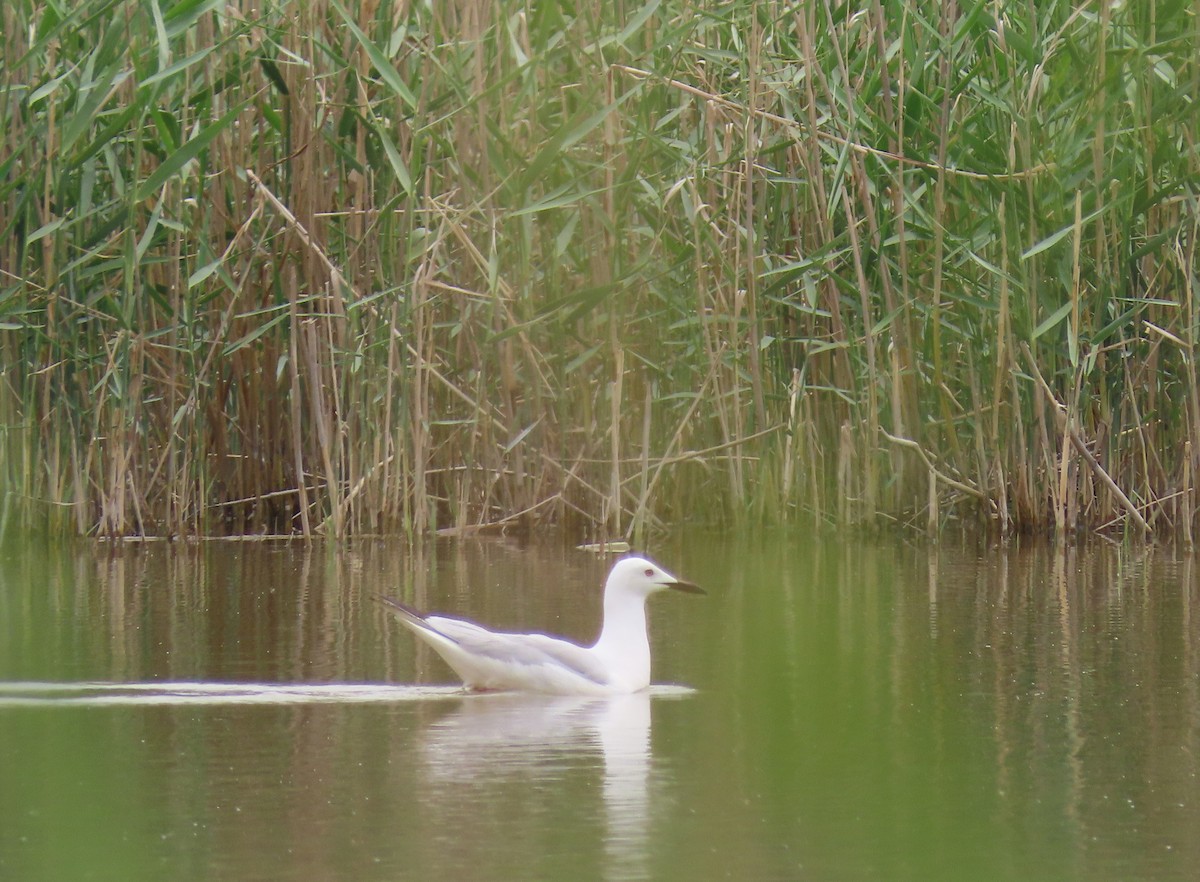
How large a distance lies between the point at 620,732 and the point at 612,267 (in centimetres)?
425

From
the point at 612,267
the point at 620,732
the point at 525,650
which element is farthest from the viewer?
the point at 612,267

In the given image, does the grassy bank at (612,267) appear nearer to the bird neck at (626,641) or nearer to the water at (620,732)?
the water at (620,732)

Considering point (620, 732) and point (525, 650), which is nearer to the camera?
point (620, 732)

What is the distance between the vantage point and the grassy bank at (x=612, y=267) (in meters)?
8.51

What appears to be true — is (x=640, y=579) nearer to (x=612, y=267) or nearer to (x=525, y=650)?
(x=525, y=650)

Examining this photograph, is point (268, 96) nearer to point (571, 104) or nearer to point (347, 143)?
point (347, 143)

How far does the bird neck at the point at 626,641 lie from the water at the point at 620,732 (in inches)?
5.1

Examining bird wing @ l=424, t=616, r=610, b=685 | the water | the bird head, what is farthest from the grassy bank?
bird wing @ l=424, t=616, r=610, b=685

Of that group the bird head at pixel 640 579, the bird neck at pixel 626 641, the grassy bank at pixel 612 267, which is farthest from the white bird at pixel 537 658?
the grassy bank at pixel 612 267

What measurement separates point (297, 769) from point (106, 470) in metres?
5.35

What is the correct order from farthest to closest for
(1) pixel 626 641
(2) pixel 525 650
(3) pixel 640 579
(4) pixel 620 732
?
1. (3) pixel 640 579
2. (1) pixel 626 641
3. (2) pixel 525 650
4. (4) pixel 620 732

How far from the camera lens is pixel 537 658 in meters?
5.52

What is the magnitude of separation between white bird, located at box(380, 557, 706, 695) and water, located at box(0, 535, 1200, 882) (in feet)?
0.25

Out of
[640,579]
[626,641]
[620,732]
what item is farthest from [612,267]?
[620,732]
